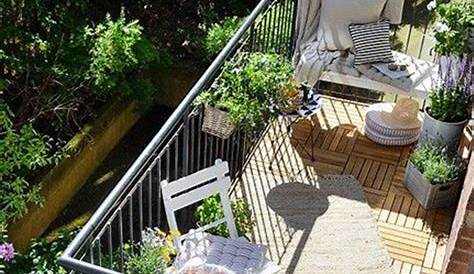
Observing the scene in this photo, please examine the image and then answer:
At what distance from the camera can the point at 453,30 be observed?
5227 millimetres

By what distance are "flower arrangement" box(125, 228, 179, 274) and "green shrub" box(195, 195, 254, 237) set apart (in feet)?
1.19

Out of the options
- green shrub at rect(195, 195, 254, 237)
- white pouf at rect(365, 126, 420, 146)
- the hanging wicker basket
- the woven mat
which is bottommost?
the woven mat

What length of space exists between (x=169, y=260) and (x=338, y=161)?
177 centimetres

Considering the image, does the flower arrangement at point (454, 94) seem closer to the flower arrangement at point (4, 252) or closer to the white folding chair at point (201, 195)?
the white folding chair at point (201, 195)

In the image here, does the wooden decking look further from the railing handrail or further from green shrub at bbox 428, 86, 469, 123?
the railing handrail

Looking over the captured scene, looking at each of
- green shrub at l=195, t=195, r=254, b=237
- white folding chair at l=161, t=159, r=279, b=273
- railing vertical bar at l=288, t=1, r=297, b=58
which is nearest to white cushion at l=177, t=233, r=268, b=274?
white folding chair at l=161, t=159, r=279, b=273

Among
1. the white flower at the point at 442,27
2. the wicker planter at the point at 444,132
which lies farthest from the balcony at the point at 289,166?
the white flower at the point at 442,27

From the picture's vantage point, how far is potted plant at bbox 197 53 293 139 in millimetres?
4711

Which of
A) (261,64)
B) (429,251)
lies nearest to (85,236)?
(261,64)

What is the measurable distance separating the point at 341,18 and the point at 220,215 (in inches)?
73.9

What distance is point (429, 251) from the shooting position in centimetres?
493

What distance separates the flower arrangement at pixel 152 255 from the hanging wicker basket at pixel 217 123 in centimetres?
74

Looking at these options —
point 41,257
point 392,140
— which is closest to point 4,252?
point 41,257

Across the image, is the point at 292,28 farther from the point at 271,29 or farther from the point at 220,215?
the point at 220,215
